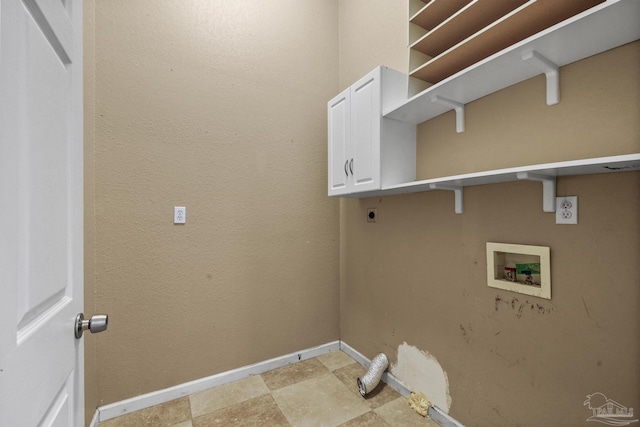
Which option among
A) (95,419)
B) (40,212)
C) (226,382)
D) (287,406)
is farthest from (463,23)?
(95,419)

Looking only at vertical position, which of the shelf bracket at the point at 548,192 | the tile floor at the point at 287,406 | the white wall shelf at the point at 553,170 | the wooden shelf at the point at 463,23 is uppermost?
the wooden shelf at the point at 463,23

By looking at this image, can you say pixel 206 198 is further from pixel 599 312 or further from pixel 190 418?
pixel 599 312

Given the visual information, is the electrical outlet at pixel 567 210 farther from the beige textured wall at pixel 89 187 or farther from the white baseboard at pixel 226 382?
the beige textured wall at pixel 89 187

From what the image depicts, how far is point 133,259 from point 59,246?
4.36 ft

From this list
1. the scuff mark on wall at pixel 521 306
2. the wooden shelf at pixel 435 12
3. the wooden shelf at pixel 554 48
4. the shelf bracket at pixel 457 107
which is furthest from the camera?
the shelf bracket at pixel 457 107

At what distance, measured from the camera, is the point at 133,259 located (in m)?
1.86

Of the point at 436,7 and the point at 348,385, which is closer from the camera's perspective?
the point at 436,7

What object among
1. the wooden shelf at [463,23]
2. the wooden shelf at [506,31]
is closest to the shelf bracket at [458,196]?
the wooden shelf at [506,31]

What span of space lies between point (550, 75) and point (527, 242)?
74cm

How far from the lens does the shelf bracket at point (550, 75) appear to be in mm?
1135

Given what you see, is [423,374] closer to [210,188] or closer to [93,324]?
[93,324]

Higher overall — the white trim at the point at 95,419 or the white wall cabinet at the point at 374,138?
the white wall cabinet at the point at 374,138

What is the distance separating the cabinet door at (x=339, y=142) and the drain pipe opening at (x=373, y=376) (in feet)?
4.18

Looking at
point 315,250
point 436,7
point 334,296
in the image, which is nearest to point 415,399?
point 334,296
